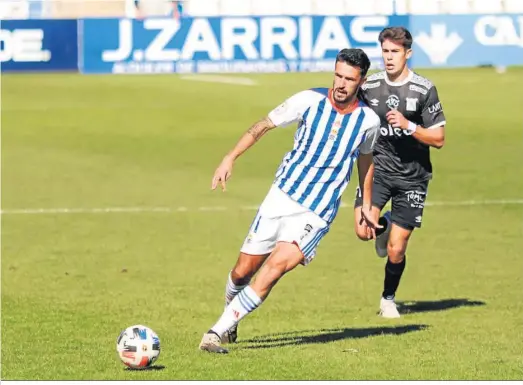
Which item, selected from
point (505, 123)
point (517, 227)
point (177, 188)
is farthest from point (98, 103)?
point (517, 227)

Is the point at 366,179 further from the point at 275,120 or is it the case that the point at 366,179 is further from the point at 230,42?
the point at 230,42

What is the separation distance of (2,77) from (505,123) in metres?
17.6

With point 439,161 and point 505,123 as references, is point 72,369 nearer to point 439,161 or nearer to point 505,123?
point 439,161

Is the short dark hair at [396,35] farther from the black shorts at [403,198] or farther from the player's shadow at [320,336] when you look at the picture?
the player's shadow at [320,336]

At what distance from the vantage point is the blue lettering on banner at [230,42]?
34.8 m

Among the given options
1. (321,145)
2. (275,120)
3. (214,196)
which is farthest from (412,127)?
(214,196)

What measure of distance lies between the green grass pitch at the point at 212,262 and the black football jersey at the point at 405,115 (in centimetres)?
152

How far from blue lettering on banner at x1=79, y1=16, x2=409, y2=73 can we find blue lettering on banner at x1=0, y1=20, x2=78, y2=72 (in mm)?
426

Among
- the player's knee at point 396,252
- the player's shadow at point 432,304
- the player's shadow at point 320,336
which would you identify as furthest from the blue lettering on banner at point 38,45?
the player's shadow at point 320,336

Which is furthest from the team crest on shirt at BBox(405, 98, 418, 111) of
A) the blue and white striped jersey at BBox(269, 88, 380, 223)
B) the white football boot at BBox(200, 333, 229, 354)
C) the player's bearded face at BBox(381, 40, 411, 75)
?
the white football boot at BBox(200, 333, 229, 354)

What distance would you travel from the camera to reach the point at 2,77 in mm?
42188

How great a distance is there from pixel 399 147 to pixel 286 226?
2650mm

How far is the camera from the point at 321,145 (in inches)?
432

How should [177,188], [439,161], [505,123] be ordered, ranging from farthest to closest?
1. [505,123]
2. [439,161]
3. [177,188]
